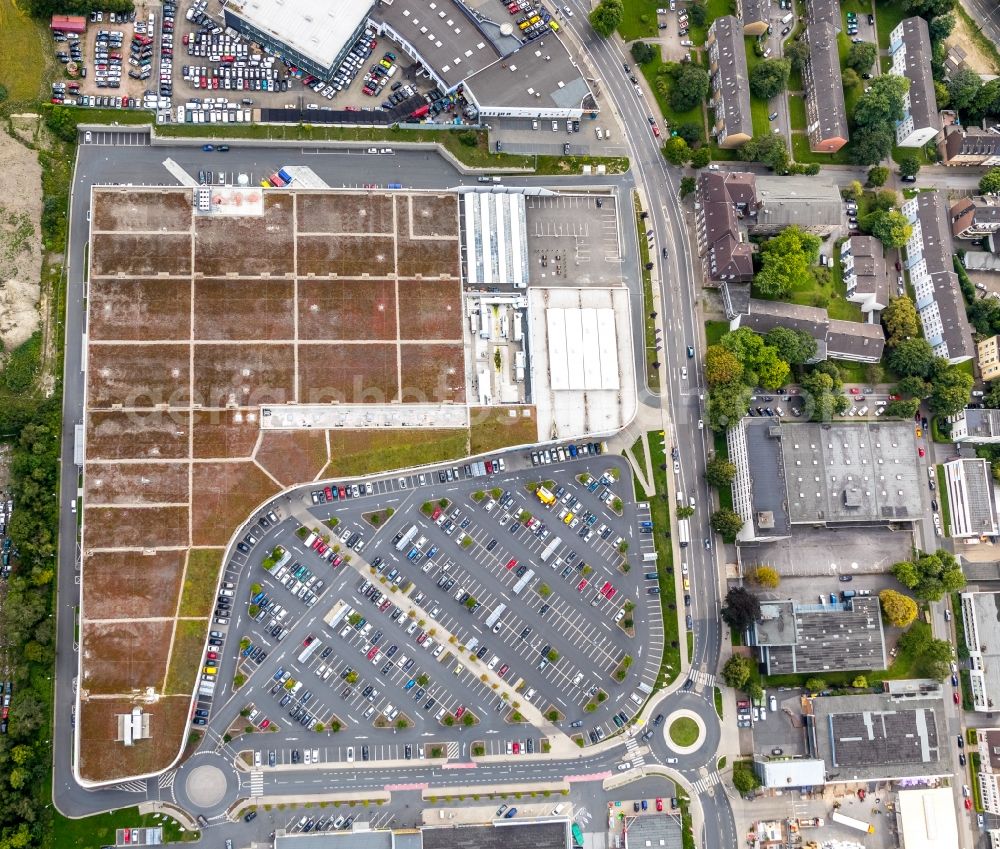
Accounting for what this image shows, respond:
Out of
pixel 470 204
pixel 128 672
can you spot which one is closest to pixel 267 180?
pixel 470 204

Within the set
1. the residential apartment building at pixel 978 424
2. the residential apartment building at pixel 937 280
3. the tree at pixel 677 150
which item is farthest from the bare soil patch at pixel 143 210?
the residential apartment building at pixel 978 424

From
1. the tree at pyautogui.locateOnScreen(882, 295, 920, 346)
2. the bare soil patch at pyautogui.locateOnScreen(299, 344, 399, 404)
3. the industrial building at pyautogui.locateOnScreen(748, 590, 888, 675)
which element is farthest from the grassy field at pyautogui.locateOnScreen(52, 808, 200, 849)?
the tree at pyautogui.locateOnScreen(882, 295, 920, 346)

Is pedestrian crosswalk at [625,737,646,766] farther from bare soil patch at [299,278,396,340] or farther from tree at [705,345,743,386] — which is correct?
bare soil patch at [299,278,396,340]

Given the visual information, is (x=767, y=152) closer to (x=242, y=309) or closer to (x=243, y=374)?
(x=242, y=309)

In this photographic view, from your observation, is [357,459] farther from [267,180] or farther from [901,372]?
[901,372]

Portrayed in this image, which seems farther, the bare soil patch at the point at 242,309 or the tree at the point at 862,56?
the tree at the point at 862,56

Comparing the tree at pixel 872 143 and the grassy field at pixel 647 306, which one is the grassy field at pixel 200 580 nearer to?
the grassy field at pixel 647 306

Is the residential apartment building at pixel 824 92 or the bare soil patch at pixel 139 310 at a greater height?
the residential apartment building at pixel 824 92
